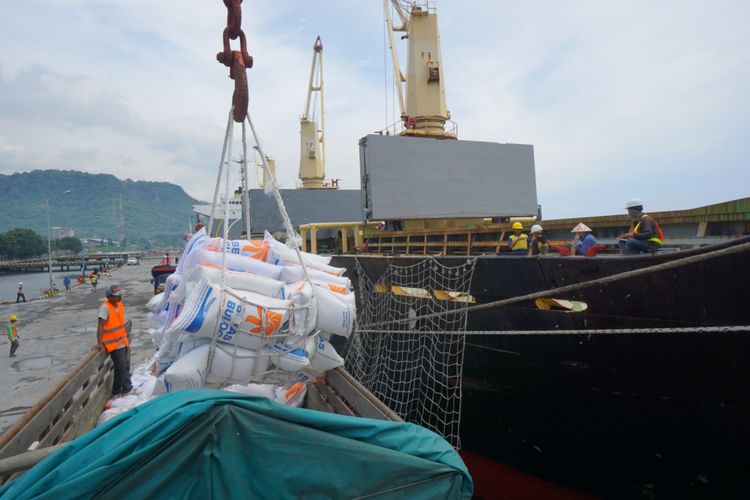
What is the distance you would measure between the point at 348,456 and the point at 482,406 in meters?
5.23

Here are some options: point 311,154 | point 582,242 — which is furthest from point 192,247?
point 311,154

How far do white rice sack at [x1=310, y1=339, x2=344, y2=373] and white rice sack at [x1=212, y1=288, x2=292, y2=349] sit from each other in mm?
680

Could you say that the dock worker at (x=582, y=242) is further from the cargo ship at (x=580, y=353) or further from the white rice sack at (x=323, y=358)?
the white rice sack at (x=323, y=358)

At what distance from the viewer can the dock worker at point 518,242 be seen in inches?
309

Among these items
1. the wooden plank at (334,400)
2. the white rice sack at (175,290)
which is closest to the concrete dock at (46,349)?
the white rice sack at (175,290)

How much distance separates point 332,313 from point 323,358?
47cm

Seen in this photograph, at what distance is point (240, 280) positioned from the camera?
3.77 meters

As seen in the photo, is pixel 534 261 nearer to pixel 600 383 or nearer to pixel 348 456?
pixel 600 383

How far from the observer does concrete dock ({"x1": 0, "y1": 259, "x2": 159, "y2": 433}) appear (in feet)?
28.3

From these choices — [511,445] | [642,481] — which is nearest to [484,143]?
[511,445]

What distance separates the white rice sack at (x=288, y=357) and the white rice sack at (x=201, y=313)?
530mm

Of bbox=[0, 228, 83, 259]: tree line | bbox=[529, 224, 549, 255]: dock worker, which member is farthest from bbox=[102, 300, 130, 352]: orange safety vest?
bbox=[0, 228, 83, 259]: tree line

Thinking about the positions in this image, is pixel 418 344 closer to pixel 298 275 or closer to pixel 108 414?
pixel 298 275

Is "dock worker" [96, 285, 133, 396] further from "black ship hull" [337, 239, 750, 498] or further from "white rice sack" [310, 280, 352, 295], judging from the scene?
"black ship hull" [337, 239, 750, 498]
